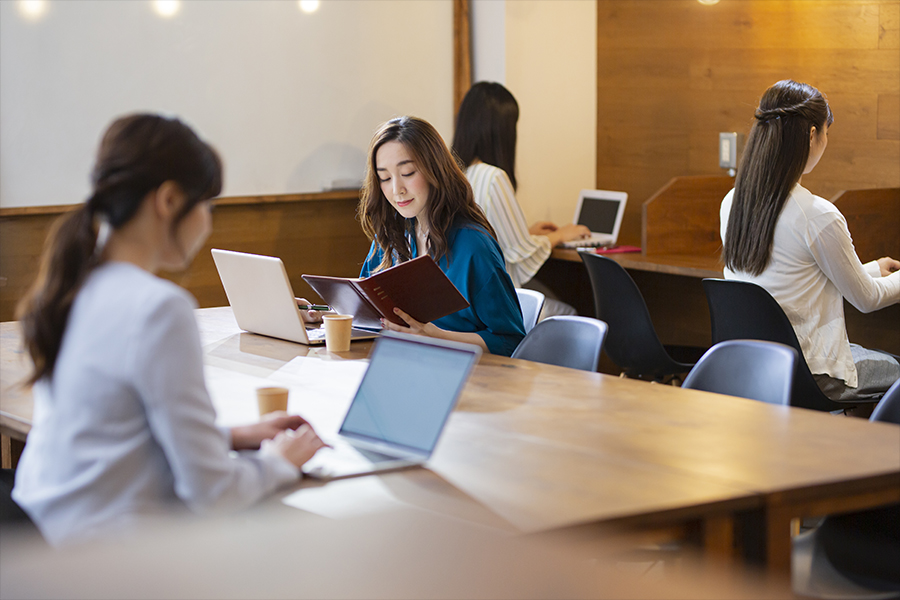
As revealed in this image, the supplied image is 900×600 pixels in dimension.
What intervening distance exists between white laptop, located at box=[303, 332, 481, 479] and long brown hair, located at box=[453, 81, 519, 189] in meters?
2.76

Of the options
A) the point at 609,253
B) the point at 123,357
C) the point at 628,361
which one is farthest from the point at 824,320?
the point at 123,357

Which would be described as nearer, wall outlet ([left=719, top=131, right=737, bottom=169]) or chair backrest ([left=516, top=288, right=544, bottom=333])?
chair backrest ([left=516, top=288, right=544, bottom=333])

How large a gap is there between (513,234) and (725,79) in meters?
1.49

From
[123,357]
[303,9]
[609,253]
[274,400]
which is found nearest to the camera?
[123,357]

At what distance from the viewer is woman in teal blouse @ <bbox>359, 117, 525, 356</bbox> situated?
283 centimetres

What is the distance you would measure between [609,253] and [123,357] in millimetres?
3357

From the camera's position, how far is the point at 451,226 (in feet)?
9.57

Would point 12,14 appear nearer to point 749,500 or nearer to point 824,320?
point 824,320

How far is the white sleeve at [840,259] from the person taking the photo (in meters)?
2.98

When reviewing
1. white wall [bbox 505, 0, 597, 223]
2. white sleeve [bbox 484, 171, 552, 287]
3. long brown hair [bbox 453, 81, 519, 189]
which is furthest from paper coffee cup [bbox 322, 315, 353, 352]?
white wall [bbox 505, 0, 597, 223]

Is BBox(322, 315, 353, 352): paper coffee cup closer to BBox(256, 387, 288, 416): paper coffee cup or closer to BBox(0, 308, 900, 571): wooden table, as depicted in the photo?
BBox(0, 308, 900, 571): wooden table

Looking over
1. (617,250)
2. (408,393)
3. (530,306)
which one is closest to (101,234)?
(408,393)

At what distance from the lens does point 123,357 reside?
4.32 ft

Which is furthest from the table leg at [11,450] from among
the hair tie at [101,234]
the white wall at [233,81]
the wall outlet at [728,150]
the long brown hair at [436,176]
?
the wall outlet at [728,150]
